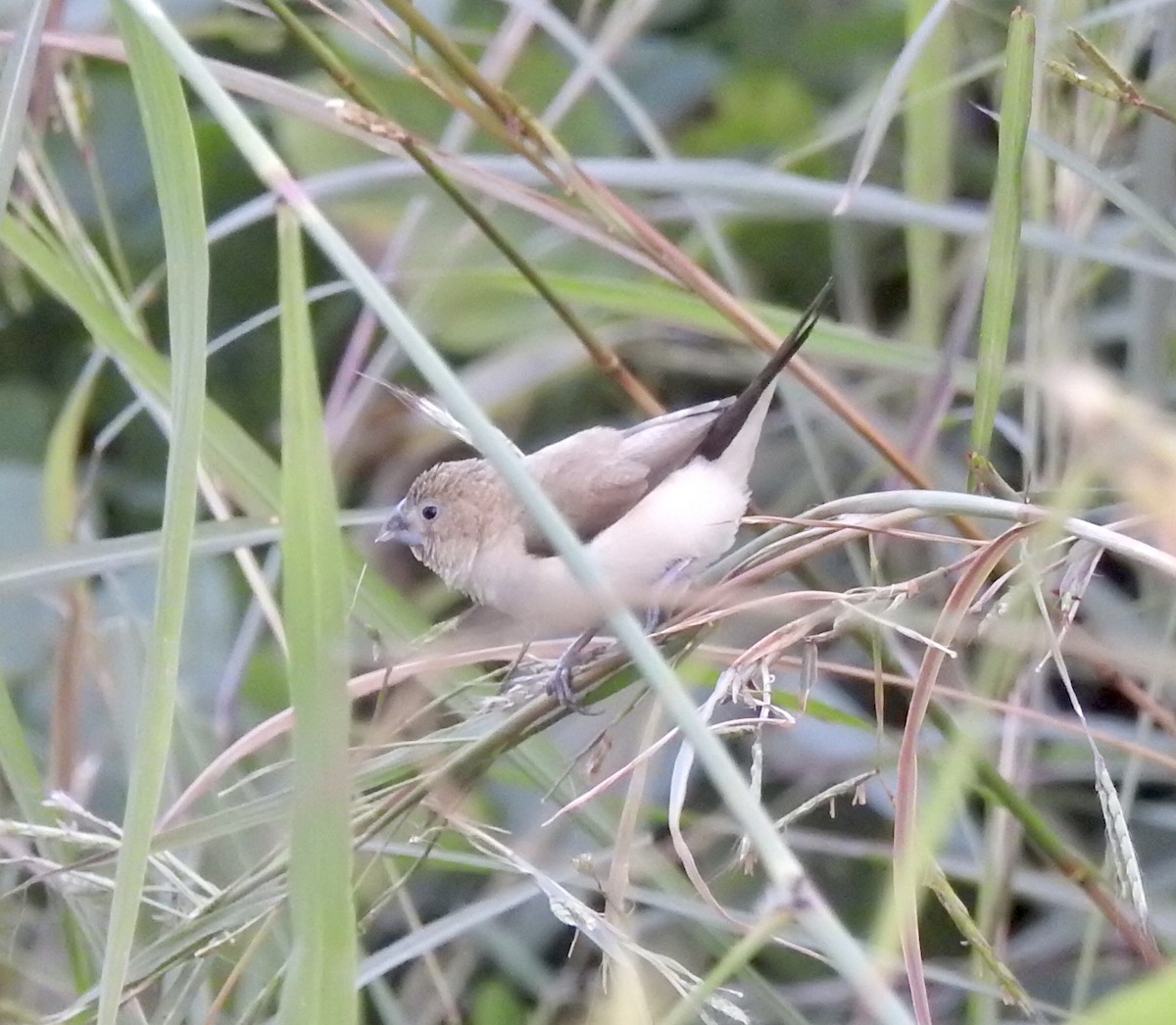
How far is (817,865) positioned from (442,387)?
140 cm

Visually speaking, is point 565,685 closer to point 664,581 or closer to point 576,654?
point 576,654

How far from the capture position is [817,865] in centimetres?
185

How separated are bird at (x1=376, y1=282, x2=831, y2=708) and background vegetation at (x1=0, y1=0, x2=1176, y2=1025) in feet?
0.30

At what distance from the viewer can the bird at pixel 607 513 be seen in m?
1.37

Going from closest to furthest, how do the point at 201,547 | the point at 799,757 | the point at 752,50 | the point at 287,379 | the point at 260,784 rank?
the point at 287,379 → the point at 201,547 → the point at 260,784 → the point at 799,757 → the point at 752,50

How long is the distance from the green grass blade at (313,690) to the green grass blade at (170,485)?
0.29 feet

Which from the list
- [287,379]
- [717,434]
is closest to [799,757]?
[717,434]

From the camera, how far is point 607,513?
1424mm

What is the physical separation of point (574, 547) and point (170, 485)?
25 cm

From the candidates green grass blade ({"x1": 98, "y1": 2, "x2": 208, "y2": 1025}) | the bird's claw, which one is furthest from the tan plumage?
green grass blade ({"x1": 98, "y1": 2, "x2": 208, "y2": 1025})

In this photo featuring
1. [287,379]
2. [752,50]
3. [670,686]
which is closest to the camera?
[670,686]

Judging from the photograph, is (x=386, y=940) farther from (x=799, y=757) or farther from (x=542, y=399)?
(x=542, y=399)

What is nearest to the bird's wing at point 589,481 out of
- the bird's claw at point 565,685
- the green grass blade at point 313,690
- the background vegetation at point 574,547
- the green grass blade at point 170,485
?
the background vegetation at point 574,547

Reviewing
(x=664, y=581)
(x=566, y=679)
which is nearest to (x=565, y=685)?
(x=566, y=679)
